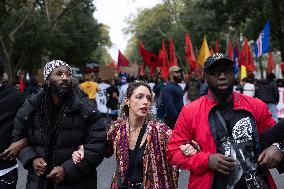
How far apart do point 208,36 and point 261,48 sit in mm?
27249

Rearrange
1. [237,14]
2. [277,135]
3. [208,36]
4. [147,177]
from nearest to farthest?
[277,135], [147,177], [237,14], [208,36]

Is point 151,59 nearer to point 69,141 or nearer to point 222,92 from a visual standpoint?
point 69,141

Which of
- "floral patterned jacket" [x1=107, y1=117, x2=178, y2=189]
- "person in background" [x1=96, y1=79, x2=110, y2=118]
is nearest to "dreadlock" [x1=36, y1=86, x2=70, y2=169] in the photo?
"floral patterned jacket" [x1=107, y1=117, x2=178, y2=189]

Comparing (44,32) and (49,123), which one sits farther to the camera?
(44,32)

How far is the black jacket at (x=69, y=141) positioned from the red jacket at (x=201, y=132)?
2.56 feet

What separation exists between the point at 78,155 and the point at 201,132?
107 cm

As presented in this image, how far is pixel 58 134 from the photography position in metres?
3.90

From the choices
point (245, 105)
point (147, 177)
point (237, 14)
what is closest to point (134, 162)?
point (147, 177)

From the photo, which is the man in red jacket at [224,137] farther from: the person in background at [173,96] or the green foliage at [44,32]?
the green foliage at [44,32]

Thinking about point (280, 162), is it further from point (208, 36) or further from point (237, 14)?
point (208, 36)

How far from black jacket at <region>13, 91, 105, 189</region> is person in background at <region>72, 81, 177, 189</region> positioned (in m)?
0.08

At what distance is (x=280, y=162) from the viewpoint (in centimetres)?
308

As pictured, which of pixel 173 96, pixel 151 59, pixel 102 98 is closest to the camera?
pixel 173 96

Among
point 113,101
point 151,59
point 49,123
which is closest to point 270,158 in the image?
point 49,123
